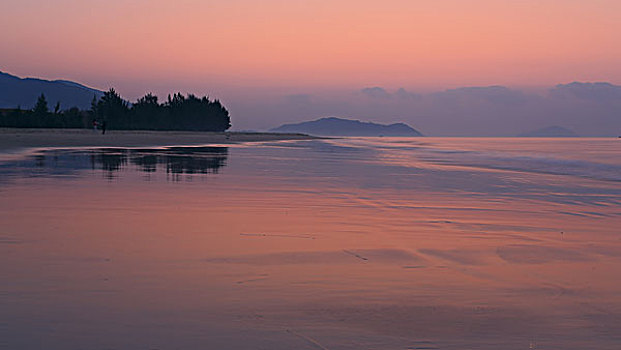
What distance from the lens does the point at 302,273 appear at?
6832 millimetres

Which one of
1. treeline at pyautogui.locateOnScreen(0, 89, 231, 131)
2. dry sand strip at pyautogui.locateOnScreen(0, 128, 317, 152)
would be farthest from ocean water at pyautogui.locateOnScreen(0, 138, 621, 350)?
treeline at pyautogui.locateOnScreen(0, 89, 231, 131)

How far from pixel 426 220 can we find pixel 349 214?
151cm

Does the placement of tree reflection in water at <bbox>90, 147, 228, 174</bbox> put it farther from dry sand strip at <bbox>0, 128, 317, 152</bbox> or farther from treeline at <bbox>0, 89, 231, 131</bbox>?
treeline at <bbox>0, 89, 231, 131</bbox>

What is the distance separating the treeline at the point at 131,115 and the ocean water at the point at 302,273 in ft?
249

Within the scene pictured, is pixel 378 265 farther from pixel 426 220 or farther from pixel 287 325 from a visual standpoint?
pixel 426 220

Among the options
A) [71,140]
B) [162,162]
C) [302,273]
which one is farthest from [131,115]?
[302,273]

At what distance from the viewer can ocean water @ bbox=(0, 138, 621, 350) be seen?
4.78 meters

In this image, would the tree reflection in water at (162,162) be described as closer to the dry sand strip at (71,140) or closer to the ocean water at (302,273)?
the ocean water at (302,273)

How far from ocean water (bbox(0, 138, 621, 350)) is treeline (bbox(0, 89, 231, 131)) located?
75972mm

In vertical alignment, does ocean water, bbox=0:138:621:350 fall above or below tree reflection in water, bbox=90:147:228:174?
above

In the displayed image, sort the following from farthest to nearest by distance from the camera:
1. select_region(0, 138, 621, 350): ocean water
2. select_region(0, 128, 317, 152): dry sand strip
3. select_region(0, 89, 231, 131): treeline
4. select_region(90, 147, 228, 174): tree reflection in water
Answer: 1. select_region(0, 89, 231, 131): treeline
2. select_region(0, 128, 317, 152): dry sand strip
3. select_region(90, 147, 228, 174): tree reflection in water
4. select_region(0, 138, 621, 350): ocean water

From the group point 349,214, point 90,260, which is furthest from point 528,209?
point 90,260

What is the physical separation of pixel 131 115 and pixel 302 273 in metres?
122

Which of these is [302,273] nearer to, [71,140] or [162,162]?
[162,162]
